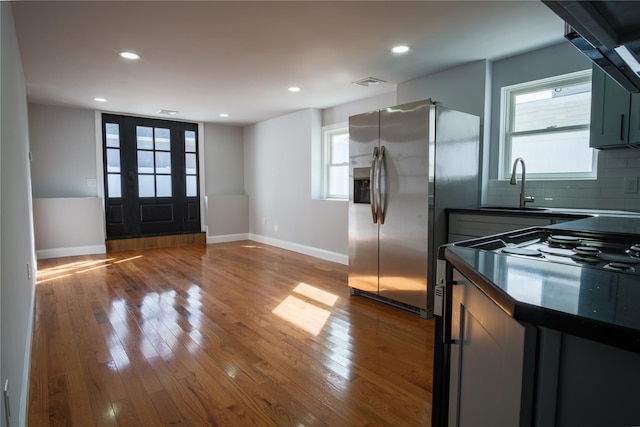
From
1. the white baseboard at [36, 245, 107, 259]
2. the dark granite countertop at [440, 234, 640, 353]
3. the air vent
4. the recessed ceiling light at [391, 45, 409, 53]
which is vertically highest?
the recessed ceiling light at [391, 45, 409, 53]

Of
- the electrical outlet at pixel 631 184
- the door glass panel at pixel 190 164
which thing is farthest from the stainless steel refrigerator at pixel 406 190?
the door glass panel at pixel 190 164

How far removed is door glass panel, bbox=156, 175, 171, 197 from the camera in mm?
6688

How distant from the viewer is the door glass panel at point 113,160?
620 centimetres

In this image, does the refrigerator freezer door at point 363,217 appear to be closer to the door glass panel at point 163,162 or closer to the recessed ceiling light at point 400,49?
the recessed ceiling light at point 400,49

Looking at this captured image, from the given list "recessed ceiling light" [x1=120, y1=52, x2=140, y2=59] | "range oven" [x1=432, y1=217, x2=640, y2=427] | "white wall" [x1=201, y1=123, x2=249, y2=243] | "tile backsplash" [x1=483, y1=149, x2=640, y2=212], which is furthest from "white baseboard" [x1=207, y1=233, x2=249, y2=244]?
"range oven" [x1=432, y1=217, x2=640, y2=427]

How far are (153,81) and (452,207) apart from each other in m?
3.66

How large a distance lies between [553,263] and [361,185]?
106 inches

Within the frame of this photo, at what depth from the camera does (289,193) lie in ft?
20.8

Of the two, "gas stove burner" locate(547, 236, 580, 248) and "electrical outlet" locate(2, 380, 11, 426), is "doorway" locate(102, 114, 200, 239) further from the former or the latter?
"gas stove burner" locate(547, 236, 580, 248)

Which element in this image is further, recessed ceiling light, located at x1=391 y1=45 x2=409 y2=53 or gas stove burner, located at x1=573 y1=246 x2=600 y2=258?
recessed ceiling light, located at x1=391 y1=45 x2=409 y2=53

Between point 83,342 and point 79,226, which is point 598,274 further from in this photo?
point 79,226

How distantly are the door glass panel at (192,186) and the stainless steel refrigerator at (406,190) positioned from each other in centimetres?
442

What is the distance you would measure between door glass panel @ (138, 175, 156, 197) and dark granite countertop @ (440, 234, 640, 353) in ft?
21.6

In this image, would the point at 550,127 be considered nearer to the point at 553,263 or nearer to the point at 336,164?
the point at 553,263
